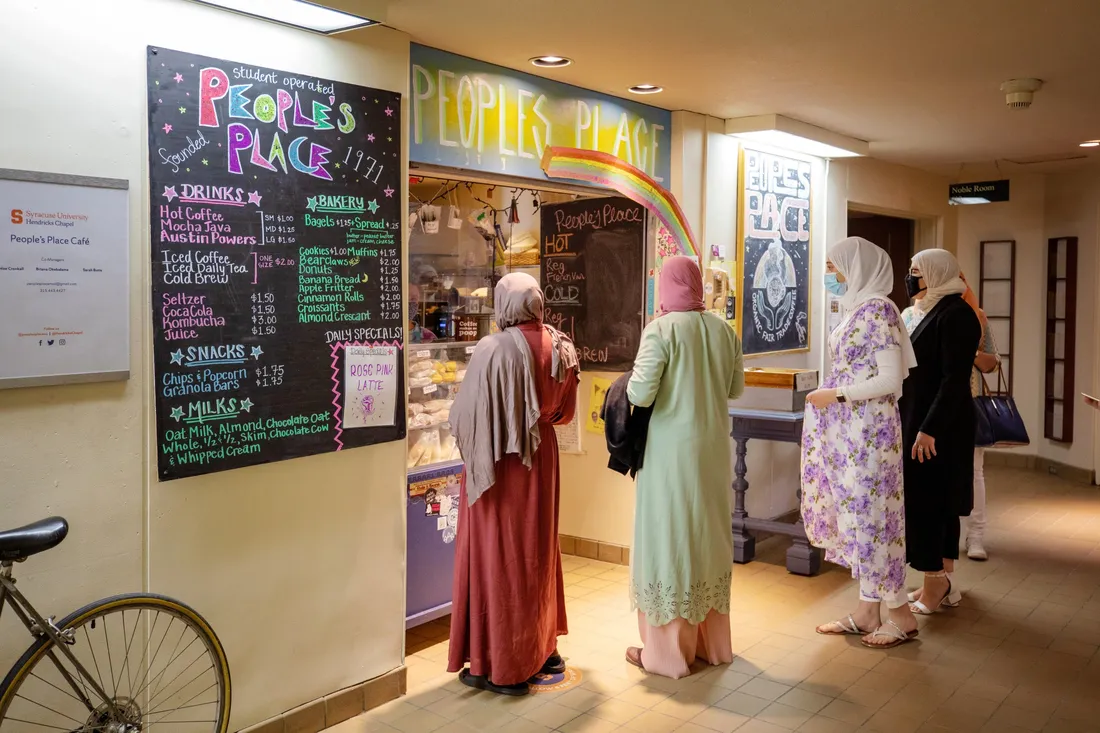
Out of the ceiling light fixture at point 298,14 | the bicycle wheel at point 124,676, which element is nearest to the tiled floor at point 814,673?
the bicycle wheel at point 124,676

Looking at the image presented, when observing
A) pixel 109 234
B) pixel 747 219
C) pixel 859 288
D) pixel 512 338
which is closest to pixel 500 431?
pixel 512 338

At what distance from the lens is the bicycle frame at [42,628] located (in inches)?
90.0

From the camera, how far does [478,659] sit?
352 centimetres

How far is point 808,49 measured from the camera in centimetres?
383

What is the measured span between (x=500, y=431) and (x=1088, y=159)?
19.7ft

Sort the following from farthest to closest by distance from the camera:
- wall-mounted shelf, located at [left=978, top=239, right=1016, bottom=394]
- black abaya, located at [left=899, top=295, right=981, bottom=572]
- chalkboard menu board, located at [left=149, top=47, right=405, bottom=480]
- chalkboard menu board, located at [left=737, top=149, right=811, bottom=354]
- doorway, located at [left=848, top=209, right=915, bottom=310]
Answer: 1. wall-mounted shelf, located at [left=978, top=239, right=1016, bottom=394]
2. doorway, located at [left=848, top=209, right=915, bottom=310]
3. chalkboard menu board, located at [left=737, top=149, right=811, bottom=354]
4. black abaya, located at [left=899, top=295, right=981, bottom=572]
5. chalkboard menu board, located at [left=149, top=47, right=405, bottom=480]

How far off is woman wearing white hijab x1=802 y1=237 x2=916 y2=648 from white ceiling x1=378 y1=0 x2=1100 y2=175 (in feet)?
2.74

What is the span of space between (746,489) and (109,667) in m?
3.71

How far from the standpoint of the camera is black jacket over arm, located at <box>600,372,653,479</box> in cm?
361

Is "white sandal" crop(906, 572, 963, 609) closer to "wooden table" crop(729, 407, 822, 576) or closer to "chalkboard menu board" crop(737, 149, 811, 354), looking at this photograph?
"wooden table" crop(729, 407, 822, 576)

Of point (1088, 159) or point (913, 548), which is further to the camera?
point (1088, 159)

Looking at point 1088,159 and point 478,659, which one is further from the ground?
point 1088,159

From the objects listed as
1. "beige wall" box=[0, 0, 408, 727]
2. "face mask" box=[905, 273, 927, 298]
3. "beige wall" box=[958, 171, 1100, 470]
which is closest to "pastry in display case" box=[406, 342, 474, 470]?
"beige wall" box=[0, 0, 408, 727]

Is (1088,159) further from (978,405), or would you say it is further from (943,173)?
(978,405)
